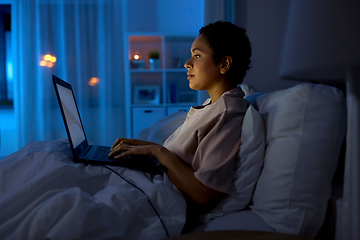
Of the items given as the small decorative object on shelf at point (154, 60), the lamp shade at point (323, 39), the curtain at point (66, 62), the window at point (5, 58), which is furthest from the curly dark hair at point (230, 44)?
the window at point (5, 58)

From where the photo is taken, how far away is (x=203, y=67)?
110cm

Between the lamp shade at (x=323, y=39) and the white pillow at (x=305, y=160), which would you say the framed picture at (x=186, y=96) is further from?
the lamp shade at (x=323, y=39)

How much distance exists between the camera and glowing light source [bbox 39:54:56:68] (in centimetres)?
356

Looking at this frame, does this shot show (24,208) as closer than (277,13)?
Yes

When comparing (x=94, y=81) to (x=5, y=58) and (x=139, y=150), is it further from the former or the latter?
(x=139, y=150)

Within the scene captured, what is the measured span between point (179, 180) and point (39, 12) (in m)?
3.69

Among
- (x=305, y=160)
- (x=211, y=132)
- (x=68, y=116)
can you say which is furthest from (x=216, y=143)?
(x=68, y=116)

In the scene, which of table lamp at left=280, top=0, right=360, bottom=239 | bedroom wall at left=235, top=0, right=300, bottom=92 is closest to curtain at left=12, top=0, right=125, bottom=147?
bedroom wall at left=235, top=0, right=300, bottom=92

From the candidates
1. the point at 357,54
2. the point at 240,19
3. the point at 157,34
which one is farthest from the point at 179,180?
the point at 157,34

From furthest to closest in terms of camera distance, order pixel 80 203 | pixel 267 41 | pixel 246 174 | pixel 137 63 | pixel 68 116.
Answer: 1. pixel 137 63
2. pixel 267 41
3. pixel 68 116
4. pixel 246 174
5. pixel 80 203

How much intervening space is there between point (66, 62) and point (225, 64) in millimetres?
3106

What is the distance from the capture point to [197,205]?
2.73ft

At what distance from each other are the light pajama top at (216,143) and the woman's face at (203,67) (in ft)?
0.49

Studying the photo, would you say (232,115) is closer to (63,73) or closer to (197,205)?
(197,205)
